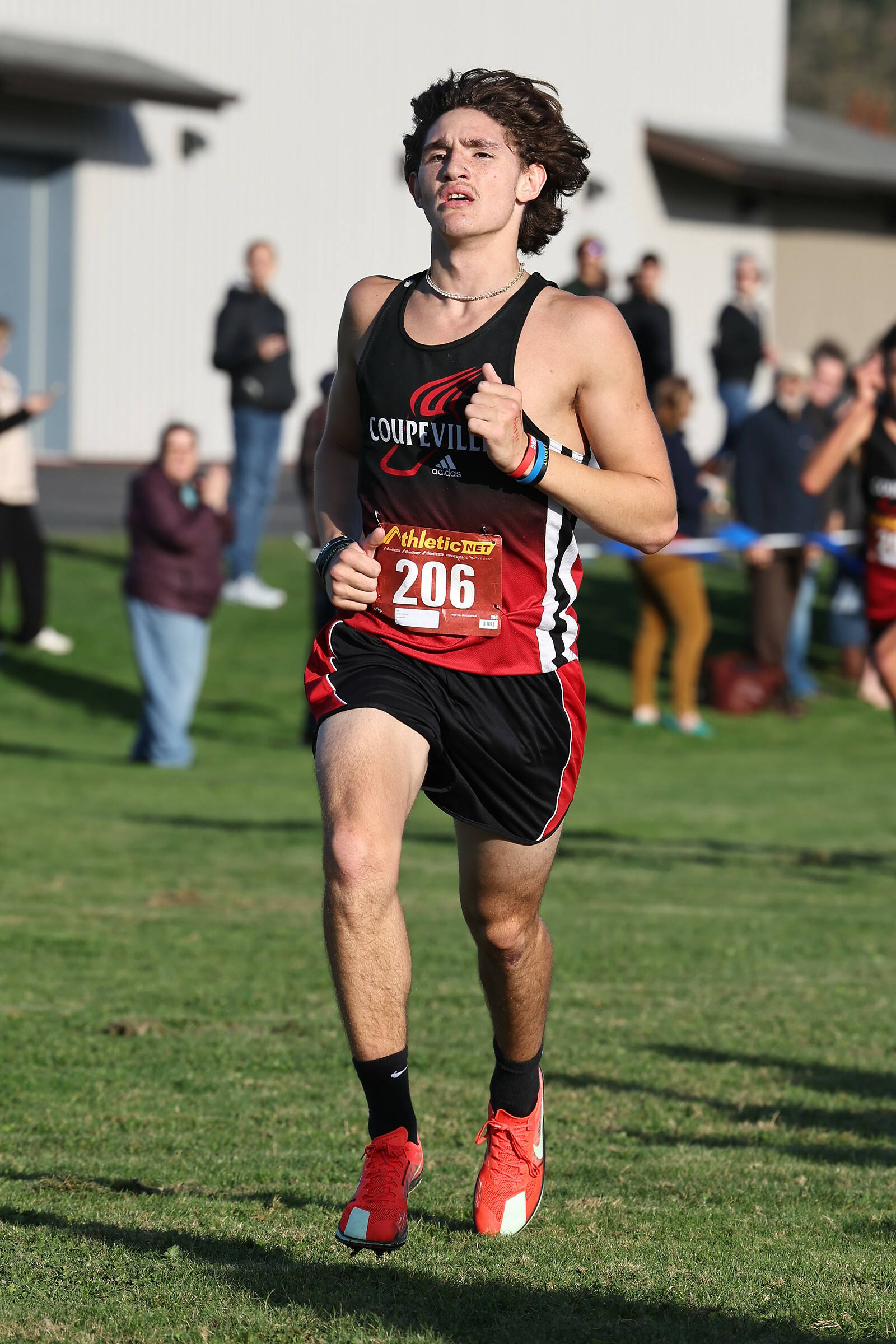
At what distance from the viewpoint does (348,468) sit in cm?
443

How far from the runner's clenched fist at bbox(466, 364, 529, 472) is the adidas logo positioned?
6.9 inches

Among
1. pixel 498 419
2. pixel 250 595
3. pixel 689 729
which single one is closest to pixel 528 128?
pixel 498 419

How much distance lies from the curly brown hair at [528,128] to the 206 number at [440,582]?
0.85 meters

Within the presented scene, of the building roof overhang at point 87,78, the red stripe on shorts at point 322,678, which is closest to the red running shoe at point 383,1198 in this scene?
the red stripe on shorts at point 322,678

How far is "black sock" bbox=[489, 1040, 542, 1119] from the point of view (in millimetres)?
4297

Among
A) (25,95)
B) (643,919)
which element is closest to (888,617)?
(643,919)

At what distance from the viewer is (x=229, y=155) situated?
2538 cm

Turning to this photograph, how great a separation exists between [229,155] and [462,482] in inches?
887

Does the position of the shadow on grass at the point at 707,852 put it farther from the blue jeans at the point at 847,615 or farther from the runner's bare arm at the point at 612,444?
the blue jeans at the point at 847,615

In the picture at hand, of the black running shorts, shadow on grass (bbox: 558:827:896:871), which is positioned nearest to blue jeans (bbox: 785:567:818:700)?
shadow on grass (bbox: 558:827:896:871)

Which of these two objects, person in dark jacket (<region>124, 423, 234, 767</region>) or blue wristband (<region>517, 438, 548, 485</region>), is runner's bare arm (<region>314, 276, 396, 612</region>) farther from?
person in dark jacket (<region>124, 423, 234, 767</region>)

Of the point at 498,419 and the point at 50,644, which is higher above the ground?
the point at 498,419

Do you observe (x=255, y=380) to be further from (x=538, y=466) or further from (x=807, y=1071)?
(x=538, y=466)

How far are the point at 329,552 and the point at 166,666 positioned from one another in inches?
361
